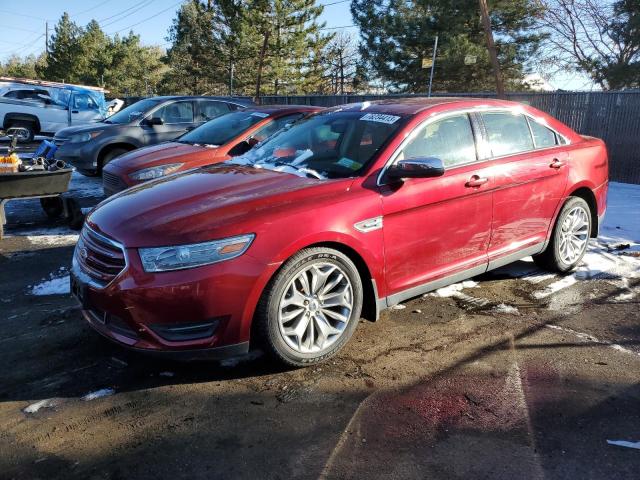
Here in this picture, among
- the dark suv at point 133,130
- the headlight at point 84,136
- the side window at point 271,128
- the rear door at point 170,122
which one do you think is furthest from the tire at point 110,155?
the side window at point 271,128

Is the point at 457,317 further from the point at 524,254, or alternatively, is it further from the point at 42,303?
the point at 42,303

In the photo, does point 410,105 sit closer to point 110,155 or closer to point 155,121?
point 155,121

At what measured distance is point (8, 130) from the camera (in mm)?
17422

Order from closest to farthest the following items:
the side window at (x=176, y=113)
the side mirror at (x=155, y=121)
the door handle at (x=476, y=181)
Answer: the door handle at (x=476, y=181), the side mirror at (x=155, y=121), the side window at (x=176, y=113)

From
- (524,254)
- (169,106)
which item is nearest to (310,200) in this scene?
(524,254)

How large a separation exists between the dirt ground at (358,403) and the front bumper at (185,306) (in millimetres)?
311

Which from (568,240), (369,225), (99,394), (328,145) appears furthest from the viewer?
(568,240)

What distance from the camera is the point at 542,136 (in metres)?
4.89

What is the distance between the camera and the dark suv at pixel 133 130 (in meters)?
9.87

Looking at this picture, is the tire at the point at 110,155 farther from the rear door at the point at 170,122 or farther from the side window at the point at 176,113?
the side window at the point at 176,113

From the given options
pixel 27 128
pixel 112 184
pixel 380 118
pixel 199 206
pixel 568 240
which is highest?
pixel 380 118

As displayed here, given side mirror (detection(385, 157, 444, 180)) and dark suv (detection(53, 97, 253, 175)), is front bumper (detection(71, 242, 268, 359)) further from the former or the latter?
dark suv (detection(53, 97, 253, 175))

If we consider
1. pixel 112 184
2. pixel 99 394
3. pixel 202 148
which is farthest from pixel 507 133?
pixel 112 184

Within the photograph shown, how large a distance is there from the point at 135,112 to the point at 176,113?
31.0 inches
